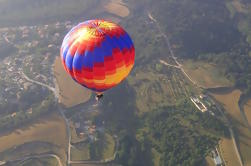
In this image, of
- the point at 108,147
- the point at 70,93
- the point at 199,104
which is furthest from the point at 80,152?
the point at 199,104

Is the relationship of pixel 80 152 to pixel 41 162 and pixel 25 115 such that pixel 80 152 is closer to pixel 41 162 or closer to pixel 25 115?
pixel 41 162

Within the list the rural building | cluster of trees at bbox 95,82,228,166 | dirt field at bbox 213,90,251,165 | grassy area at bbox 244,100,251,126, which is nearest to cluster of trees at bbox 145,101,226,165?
cluster of trees at bbox 95,82,228,166

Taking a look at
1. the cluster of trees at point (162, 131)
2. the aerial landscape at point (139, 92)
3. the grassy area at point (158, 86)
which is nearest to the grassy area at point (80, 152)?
the aerial landscape at point (139, 92)

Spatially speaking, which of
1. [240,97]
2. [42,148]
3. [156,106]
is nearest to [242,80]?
[240,97]

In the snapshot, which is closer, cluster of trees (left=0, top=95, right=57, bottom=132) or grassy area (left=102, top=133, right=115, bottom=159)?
grassy area (left=102, top=133, right=115, bottom=159)

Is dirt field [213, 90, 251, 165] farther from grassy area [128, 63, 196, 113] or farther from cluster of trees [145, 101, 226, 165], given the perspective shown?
grassy area [128, 63, 196, 113]
